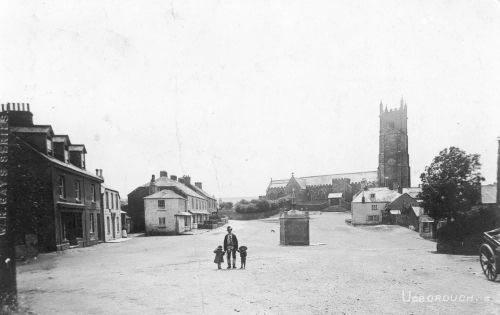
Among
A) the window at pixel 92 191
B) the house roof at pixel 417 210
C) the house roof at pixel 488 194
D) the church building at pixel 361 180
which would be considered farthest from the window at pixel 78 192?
the church building at pixel 361 180

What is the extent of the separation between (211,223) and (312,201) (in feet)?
159

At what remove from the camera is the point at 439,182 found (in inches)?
961

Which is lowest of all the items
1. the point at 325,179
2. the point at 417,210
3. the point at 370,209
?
the point at 370,209

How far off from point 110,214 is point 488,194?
117 feet

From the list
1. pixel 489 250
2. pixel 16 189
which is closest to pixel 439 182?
pixel 489 250

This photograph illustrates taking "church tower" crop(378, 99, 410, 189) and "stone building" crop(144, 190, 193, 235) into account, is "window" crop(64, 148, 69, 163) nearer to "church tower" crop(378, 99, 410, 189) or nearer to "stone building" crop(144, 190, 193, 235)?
"stone building" crop(144, 190, 193, 235)

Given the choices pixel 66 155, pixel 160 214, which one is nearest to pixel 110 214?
pixel 160 214

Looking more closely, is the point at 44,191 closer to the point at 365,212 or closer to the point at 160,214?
the point at 160,214

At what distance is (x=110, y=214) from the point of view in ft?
113

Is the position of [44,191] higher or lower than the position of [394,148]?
lower

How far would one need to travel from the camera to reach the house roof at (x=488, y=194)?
3411cm

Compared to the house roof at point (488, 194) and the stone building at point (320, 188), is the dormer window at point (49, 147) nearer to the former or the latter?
the house roof at point (488, 194)

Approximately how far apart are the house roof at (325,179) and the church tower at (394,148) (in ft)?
32.1

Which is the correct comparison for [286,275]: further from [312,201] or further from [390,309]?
[312,201]
